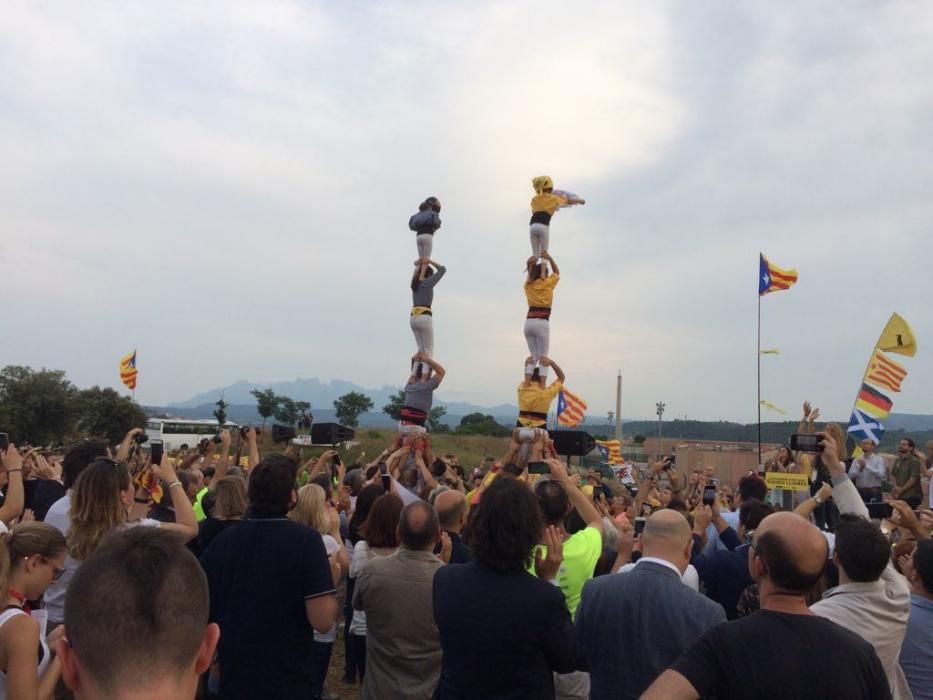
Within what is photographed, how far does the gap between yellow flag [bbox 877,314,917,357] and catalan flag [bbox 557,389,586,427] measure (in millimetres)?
6863

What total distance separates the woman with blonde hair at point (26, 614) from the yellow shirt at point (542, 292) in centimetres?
910

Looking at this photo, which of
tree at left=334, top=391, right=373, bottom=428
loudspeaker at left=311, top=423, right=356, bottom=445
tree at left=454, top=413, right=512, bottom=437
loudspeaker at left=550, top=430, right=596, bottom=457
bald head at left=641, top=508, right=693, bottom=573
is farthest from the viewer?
tree at left=334, top=391, right=373, bottom=428

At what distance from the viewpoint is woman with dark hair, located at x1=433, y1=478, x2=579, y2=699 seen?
303 cm

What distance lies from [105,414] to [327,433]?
4184 cm

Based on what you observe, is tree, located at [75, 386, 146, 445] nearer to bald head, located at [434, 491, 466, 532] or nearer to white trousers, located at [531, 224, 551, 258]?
white trousers, located at [531, 224, 551, 258]

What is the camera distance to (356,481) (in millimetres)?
8031

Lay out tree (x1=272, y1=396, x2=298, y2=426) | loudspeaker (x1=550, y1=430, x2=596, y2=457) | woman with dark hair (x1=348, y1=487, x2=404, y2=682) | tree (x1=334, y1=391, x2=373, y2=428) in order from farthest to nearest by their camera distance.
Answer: tree (x1=272, y1=396, x2=298, y2=426)
tree (x1=334, y1=391, x2=373, y2=428)
loudspeaker (x1=550, y1=430, x2=596, y2=457)
woman with dark hair (x1=348, y1=487, x2=404, y2=682)

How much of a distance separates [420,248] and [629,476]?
5.58 m

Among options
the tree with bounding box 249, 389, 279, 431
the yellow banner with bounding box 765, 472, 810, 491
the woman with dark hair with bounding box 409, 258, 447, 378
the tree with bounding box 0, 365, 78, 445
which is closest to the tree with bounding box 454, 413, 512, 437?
the tree with bounding box 249, 389, 279, 431

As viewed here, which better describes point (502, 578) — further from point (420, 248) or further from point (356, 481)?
point (420, 248)

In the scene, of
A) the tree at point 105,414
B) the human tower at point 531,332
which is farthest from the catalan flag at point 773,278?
the tree at point 105,414

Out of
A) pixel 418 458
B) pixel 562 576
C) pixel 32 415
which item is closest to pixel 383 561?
pixel 562 576

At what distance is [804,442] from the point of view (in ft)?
14.8

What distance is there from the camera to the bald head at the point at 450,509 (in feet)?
14.7
